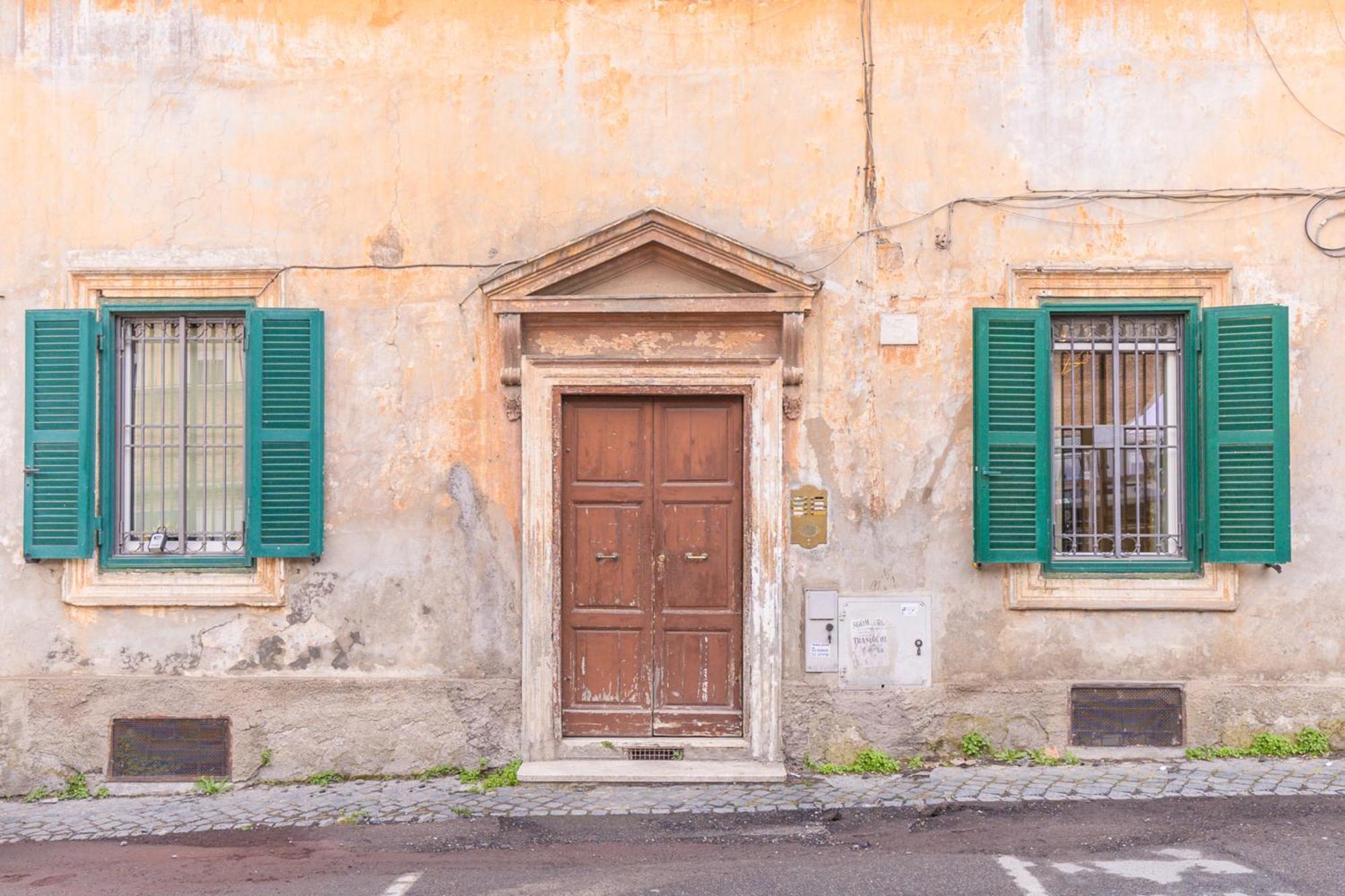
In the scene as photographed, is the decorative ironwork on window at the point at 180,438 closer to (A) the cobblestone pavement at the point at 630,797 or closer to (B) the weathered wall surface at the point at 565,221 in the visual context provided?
(B) the weathered wall surface at the point at 565,221

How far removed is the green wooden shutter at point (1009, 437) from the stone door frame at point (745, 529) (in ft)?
3.97

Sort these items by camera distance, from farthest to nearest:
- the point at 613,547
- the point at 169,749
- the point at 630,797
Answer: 1. the point at 613,547
2. the point at 169,749
3. the point at 630,797

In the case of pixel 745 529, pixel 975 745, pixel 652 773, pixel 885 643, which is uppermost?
pixel 745 529

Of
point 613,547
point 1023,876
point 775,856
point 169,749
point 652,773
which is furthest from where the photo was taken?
point 613,547

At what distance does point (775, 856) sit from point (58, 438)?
16.1 feet

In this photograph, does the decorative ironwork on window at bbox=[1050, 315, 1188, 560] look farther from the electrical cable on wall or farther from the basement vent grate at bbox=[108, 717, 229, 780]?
the basement vent grate at bbox=[108, 717, 229, 780]

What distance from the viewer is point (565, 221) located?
23.0 feet

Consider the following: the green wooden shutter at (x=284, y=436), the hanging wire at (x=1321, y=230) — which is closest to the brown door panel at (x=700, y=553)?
the green wooden shutter at (x=284, y=436)

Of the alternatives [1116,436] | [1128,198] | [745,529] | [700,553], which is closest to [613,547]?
[700,553]

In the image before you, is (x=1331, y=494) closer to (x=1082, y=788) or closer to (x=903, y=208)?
(x=1082, y=788)

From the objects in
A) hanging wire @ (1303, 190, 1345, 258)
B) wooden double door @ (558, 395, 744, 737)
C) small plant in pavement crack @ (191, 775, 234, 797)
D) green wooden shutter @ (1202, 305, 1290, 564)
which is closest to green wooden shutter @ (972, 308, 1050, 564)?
green wooden shutter @ (1202, 305, 1290, 564)

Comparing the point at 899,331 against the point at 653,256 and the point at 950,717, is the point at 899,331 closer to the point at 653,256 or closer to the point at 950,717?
the point at 653,256

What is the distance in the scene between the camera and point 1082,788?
21.1 feet

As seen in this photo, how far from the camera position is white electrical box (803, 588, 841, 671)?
22.8 feet
